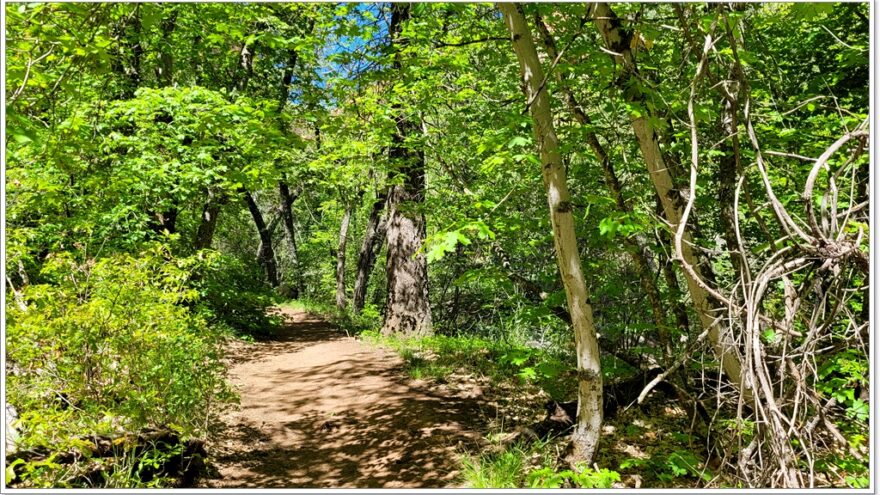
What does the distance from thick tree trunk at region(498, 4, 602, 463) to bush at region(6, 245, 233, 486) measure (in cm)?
318

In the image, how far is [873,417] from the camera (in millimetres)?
2492

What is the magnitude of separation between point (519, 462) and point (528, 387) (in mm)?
2486

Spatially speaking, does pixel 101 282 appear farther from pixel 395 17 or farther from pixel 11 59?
pixel 395 17

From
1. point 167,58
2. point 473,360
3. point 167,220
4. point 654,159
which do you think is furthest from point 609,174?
point 167,58

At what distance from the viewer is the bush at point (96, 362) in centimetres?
358

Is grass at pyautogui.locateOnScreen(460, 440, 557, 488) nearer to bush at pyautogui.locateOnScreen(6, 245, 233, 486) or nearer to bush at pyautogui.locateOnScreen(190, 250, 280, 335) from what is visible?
bush at pyautogui.locateOnScreen(6, 245, 233, 486)

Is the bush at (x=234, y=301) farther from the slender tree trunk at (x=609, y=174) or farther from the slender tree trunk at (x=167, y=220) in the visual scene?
→ the slender tree trunk at (x=609, y=174)

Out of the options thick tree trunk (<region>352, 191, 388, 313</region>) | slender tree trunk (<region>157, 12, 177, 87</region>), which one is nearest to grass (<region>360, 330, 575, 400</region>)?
slender tree trunk (<region>157, 12, 177, 87</region>)

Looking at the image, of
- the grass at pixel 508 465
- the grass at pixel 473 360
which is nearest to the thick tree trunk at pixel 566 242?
the grass at pixel 508 465

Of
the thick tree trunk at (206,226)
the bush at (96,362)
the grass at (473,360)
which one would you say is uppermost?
the thick tree trunk at (206,226)

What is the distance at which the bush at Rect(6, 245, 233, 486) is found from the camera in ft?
11.7

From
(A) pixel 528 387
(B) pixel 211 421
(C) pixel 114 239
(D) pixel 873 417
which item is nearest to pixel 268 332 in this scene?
(C) pixel 114 239

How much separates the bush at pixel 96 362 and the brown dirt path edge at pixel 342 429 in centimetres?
79

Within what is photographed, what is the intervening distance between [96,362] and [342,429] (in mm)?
2625
